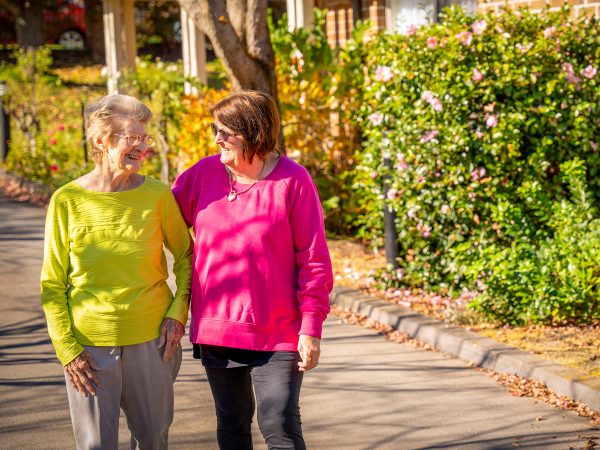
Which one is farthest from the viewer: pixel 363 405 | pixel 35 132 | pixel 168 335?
pixel 35 132

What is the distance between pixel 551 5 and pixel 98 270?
6887 mm

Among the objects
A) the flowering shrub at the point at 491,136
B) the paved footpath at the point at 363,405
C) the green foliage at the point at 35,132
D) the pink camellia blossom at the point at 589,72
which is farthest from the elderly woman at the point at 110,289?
Answer: the green foliage at the point at 35,132

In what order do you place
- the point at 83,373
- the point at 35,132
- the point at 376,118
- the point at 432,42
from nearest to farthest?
1. the point at 83,373
2. the point at 432,42
3. the point at 376,118
4. the point at 35,132

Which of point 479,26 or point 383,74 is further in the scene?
point 383,74

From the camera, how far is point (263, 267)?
3836 mm

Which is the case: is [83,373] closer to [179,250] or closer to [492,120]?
[179,250]

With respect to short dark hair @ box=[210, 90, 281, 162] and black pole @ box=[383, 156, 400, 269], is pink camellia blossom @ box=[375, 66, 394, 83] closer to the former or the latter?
black pole @ box=[383, 156, 400, 269]

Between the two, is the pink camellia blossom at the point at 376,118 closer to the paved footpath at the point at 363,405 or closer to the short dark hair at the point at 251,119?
the paved footpath at the point at 363,405

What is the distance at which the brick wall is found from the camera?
9180 millimetres

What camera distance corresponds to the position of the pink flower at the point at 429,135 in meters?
8.24

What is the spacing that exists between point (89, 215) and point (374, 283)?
17.7 feet

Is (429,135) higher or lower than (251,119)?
lower

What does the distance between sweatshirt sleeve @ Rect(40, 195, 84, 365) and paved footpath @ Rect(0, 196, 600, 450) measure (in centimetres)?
170

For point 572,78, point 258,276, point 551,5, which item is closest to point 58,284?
point 258,276
